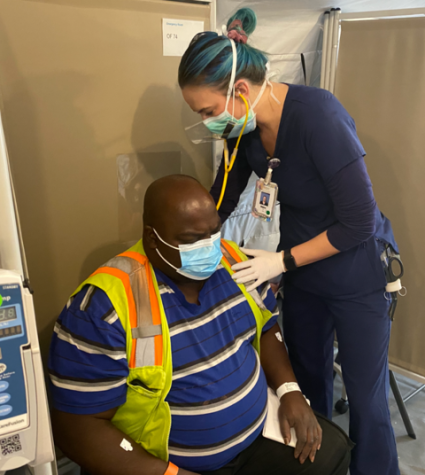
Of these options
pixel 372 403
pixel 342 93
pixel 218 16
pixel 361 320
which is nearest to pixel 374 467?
pixel 372 403

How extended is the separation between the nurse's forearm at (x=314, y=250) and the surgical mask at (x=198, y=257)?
0.34 m

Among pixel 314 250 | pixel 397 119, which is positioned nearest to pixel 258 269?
pixel 314 250

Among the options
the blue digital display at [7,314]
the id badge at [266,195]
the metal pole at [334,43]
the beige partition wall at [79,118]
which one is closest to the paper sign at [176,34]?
the beige partition wall at [79,118]

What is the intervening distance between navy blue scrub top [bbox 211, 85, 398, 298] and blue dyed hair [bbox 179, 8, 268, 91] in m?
0.17

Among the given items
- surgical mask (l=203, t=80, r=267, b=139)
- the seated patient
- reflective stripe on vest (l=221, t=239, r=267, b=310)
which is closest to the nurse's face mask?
surgical mask (l=203, t=80, r=267, b=139)

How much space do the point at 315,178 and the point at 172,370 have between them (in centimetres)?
73

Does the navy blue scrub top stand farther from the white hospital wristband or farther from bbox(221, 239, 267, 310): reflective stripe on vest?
the white hospital wristband

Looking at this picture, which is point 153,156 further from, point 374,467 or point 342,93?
point 374,467

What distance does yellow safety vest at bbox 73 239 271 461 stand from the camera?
1069mm

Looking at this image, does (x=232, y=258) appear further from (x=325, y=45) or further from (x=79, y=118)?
(x=325, y=45)

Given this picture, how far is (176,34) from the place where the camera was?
4.77ft

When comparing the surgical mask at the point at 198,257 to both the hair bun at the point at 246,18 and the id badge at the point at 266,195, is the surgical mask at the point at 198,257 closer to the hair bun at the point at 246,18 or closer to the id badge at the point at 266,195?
the id badge at the point at 266,195

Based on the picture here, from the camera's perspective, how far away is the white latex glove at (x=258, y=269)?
4.34 feet

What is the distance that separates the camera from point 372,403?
1438 millimetres
